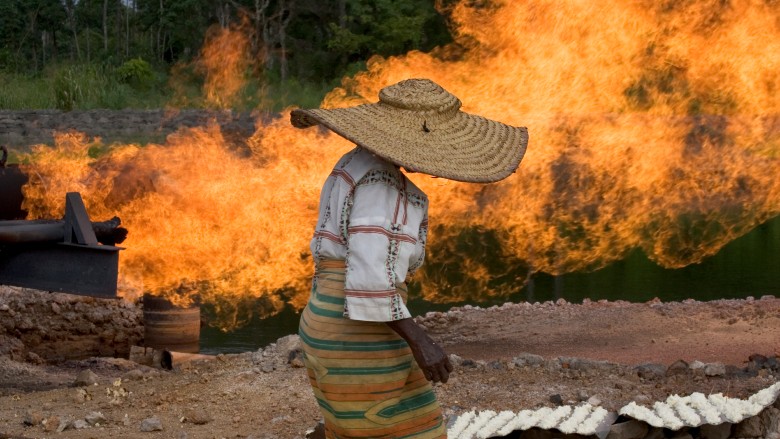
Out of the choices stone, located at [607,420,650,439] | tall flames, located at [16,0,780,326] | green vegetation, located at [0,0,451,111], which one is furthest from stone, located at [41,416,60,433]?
green vegetation, located at [0,0,451,111]

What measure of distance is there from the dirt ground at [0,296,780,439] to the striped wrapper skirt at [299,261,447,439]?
7.68 ft

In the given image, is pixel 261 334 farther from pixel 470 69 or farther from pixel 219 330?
pixel 470 69

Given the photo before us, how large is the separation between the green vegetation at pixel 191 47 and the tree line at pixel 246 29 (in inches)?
1.4

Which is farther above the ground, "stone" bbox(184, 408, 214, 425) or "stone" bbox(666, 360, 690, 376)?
"stone" bbox(666, 360, 690, 376)

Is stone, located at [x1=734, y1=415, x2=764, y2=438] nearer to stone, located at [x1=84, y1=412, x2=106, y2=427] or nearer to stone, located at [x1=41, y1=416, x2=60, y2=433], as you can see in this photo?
stone, located at [x1=84, y1=412, x2=106, y2=427]

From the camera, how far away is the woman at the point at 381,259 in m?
3.70

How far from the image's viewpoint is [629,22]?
33.7 feet

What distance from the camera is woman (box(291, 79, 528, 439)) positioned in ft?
12.1

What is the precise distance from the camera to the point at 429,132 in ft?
13.4

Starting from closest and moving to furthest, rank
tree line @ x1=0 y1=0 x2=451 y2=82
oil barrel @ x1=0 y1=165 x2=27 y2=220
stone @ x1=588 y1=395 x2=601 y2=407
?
stone @ x1=588 y1=395 x2=601 y2=407 < oil barrel @ x1=0 y1=165 x2=27 y2=220 < tree line @ x1=0 y1=0 x2=451 y2=82

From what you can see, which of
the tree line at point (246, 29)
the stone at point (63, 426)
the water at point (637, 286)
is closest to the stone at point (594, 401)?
the stone at point (63, 426)

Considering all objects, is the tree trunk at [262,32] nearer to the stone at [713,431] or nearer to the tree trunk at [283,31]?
the tree trunk at [283,31]

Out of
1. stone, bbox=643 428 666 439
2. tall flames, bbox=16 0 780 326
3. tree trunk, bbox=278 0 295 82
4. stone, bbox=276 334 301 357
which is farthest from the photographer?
tree trunk, bbox=278 0 295 82

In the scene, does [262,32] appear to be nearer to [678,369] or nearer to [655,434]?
[678,369]
